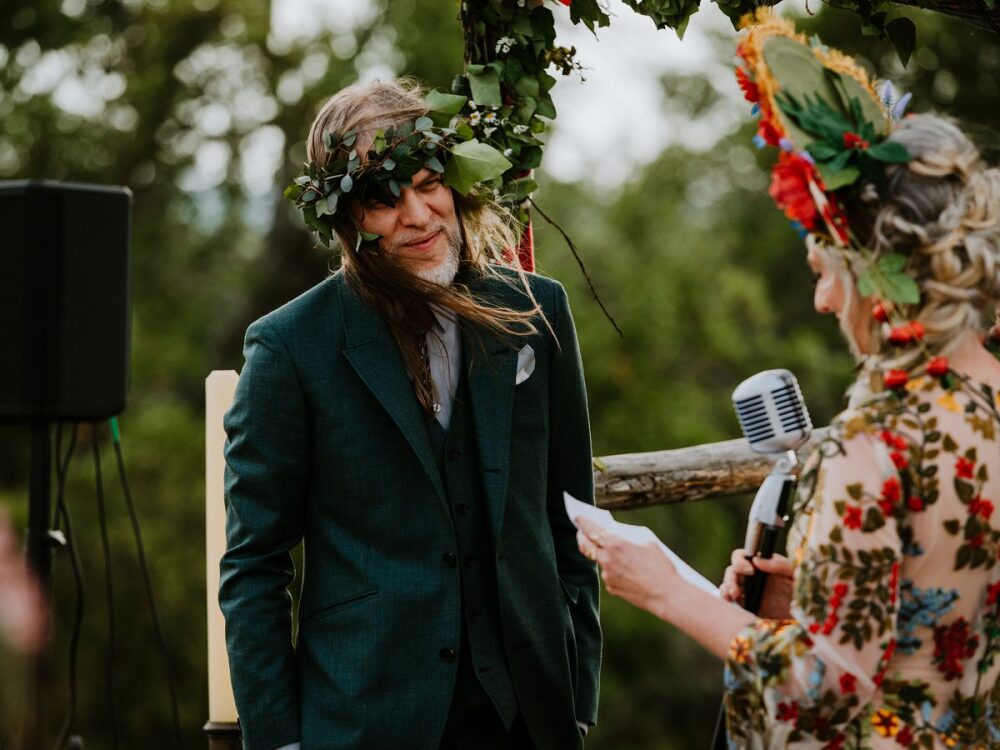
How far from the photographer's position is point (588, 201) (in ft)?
48.3

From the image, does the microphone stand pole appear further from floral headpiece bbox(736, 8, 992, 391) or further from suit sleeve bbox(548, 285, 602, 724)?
floral headpiece bbox(736, 8, 992, 391)

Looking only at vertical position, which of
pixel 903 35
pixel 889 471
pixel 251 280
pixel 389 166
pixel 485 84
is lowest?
pixel 889 471

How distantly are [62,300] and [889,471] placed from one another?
1.53 meters

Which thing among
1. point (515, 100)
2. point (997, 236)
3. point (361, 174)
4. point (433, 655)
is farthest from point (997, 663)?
point (515, 100)

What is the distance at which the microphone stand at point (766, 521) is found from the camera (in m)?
1.97

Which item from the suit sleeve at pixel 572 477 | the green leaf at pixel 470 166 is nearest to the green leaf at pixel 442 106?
the green leaf at pixel 470 166

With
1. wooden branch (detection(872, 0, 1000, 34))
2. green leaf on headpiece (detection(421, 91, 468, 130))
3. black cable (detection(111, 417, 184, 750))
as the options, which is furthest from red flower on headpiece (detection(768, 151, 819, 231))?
black cable (detection(111, 417, 184, 750))

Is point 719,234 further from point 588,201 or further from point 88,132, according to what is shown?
point 88,132

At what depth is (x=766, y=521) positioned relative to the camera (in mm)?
1982

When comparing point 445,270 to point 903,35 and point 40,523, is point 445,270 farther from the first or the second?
point 903,35

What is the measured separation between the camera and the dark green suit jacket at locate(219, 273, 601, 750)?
2250 millimetres

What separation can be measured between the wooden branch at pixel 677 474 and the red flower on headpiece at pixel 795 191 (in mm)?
1591

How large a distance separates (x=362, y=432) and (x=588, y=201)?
12665 mm

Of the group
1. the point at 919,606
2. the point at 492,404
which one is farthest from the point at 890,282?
the point at 492,404
